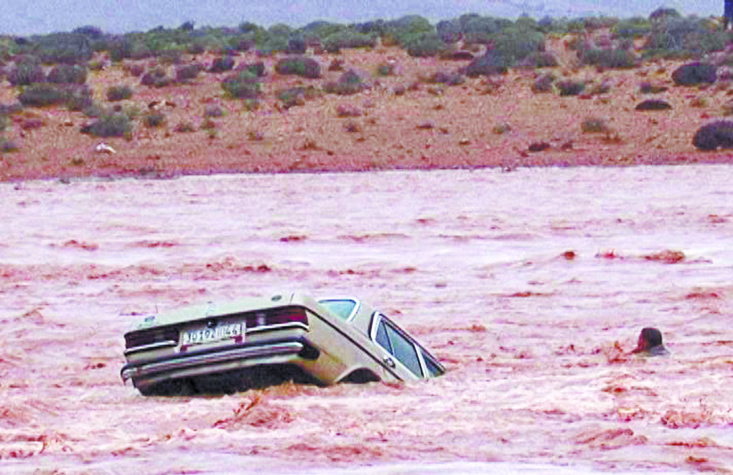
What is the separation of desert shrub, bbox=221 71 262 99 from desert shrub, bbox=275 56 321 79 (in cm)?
217

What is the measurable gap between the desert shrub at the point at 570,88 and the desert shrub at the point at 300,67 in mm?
7344

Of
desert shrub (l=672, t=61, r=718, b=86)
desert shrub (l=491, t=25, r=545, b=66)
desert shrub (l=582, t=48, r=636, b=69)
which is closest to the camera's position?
desert shrub (l=672, t=61, r=718, b=86)

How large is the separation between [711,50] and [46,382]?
41.5m

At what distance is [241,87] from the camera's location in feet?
155

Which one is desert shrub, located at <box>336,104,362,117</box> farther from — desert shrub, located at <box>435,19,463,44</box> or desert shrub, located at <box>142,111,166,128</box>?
desert shrub, located at <box>435,19,463,44</box>

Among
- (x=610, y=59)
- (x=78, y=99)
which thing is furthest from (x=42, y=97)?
(x=610, y=59)

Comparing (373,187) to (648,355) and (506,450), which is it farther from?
(506,450)

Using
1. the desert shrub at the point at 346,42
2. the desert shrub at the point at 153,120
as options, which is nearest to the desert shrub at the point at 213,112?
the desert shrub at the point at 153,120

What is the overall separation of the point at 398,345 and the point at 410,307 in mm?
7332

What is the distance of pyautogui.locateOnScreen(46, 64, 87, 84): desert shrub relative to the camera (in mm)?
51219

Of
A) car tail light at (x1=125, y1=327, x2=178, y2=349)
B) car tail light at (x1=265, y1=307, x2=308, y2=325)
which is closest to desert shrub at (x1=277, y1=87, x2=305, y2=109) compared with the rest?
car tail light at (x1=125, y1=327, x2=178, y2=349)

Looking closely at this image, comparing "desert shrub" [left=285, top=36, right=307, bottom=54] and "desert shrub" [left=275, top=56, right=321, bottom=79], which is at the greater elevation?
"desert shrub" [left=275, top=56, right=321, bottom=79]

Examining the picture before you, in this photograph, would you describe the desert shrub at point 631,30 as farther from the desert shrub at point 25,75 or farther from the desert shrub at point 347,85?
the desert shrub at point 25,75

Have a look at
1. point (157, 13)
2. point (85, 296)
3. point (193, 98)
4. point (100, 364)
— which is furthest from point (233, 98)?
point (157, 13)
